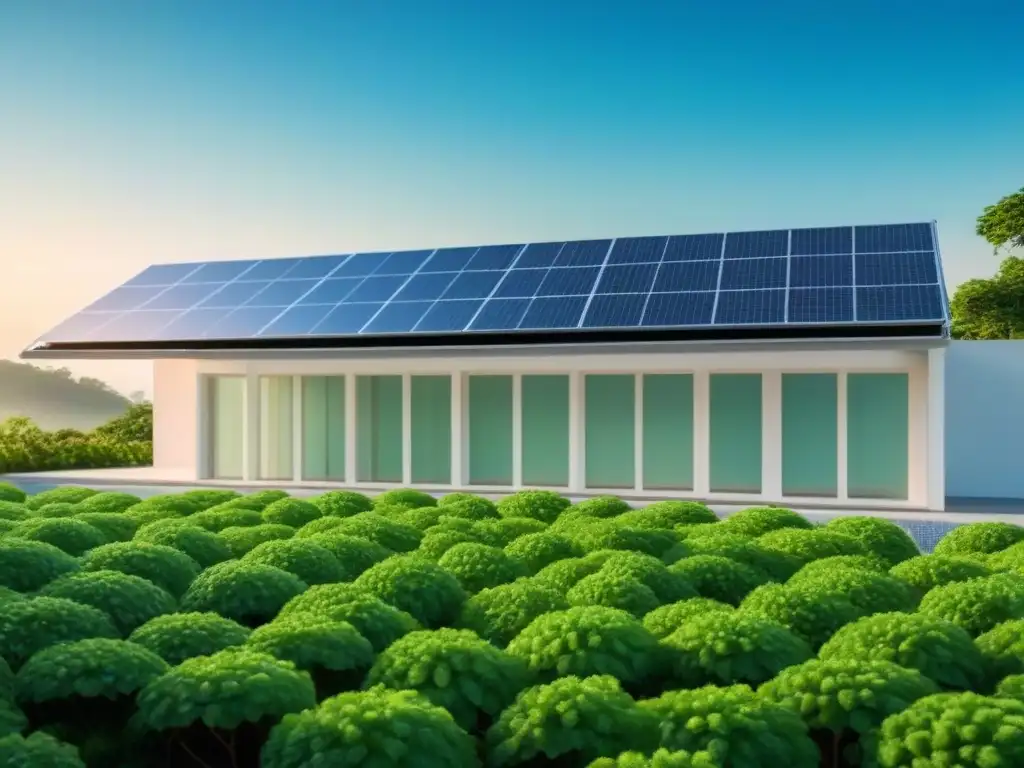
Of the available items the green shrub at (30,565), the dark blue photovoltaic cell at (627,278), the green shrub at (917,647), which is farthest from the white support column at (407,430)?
the green shrub at (917,647)

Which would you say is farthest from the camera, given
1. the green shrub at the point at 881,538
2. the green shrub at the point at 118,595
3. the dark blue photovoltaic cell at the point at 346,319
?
the dark blue photovoltaic cell at the point at 346,319

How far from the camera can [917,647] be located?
18.0 feet

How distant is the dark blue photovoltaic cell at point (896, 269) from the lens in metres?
19.6

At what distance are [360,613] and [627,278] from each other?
16.6 meters

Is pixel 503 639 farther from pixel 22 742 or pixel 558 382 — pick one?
pixel 558 382

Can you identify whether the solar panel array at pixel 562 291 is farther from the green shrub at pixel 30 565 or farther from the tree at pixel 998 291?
the tree at pixel 998 291

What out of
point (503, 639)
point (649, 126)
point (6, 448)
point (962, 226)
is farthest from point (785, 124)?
point (503, 639)

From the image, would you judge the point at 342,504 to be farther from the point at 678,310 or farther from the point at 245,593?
the point at 678,310

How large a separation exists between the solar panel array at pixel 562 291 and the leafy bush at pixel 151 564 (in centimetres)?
1289

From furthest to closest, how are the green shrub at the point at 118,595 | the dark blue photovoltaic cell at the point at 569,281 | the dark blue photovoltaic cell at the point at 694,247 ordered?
the dark blue photovoltaic cell at the point at 694,247, the dark blue photovoltaic cell at the point at 569,281, the green shrub at the point at 118,595

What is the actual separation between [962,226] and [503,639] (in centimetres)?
4611

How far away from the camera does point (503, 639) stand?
20.2 feet

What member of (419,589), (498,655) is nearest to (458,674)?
(498,655)

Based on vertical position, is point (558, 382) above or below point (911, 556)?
above
